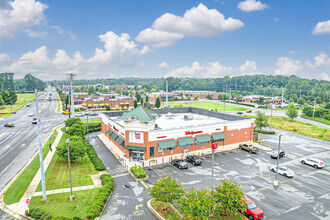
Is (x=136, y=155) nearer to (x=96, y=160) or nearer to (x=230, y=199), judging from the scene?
(x=96, y=160)

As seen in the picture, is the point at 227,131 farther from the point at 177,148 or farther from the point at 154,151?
the point at 154,151

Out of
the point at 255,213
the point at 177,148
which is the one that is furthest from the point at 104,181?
the point at 255,213

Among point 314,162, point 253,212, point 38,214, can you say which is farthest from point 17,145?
point 314,162

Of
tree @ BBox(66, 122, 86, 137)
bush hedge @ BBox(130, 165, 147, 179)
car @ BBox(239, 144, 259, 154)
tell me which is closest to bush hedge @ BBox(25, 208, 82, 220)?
bush hedge @ BBox(130, 165, 147, 179)

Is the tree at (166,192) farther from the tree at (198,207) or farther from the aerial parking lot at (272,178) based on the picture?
the aerial parking lot at (272,178)

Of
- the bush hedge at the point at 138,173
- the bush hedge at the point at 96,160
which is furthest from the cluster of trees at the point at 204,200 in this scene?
the bush hedge at the point at 96,160

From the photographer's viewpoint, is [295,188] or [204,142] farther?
[204,142]

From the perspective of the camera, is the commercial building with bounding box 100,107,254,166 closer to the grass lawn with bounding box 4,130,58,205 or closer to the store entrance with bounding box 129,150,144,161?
the store entrance with bounding box 129,150,144,161
